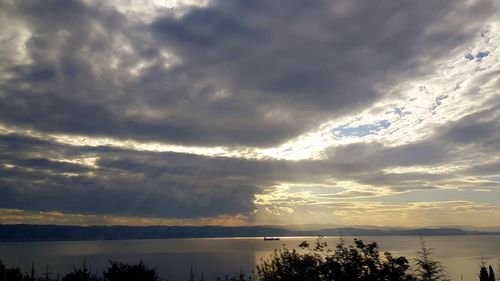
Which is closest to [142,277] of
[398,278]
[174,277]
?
[398,278]

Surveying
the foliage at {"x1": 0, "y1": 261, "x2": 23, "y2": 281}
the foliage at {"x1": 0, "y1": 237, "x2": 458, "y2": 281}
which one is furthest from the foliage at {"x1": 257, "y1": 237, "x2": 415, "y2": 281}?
the foliage at {"x1": 0, "y1": 261, "x2": 23, "y2": 281}

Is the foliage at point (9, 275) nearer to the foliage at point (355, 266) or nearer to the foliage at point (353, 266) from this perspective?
the foliage at point (355, 266)

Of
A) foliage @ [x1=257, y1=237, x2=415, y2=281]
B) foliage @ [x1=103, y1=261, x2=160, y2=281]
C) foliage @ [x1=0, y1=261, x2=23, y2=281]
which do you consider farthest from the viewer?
foliage @ [x1=0, y1=261, x2=23, y2=281]

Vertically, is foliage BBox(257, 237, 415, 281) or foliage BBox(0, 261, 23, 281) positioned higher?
foliage BBox(257, 237, 415, 281)

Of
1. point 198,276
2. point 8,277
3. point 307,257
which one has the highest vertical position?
point 307,257

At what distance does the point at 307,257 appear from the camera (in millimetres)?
40156

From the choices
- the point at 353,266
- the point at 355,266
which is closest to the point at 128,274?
the point at 353,266

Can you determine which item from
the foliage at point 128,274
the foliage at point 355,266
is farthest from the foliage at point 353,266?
the foliage at point 128,274

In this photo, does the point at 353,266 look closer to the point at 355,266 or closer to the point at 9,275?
the point at 355,266

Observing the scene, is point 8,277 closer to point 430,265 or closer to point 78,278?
point 78,278

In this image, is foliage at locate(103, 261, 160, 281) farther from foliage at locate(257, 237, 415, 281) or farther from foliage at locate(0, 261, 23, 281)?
foliage at locate(257, 237, 415, 281)

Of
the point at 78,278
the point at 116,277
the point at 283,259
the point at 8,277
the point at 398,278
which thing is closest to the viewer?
the point at 398,278

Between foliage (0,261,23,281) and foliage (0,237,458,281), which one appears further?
foliage (0,261,23,281)

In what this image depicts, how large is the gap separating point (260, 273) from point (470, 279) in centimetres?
13887
